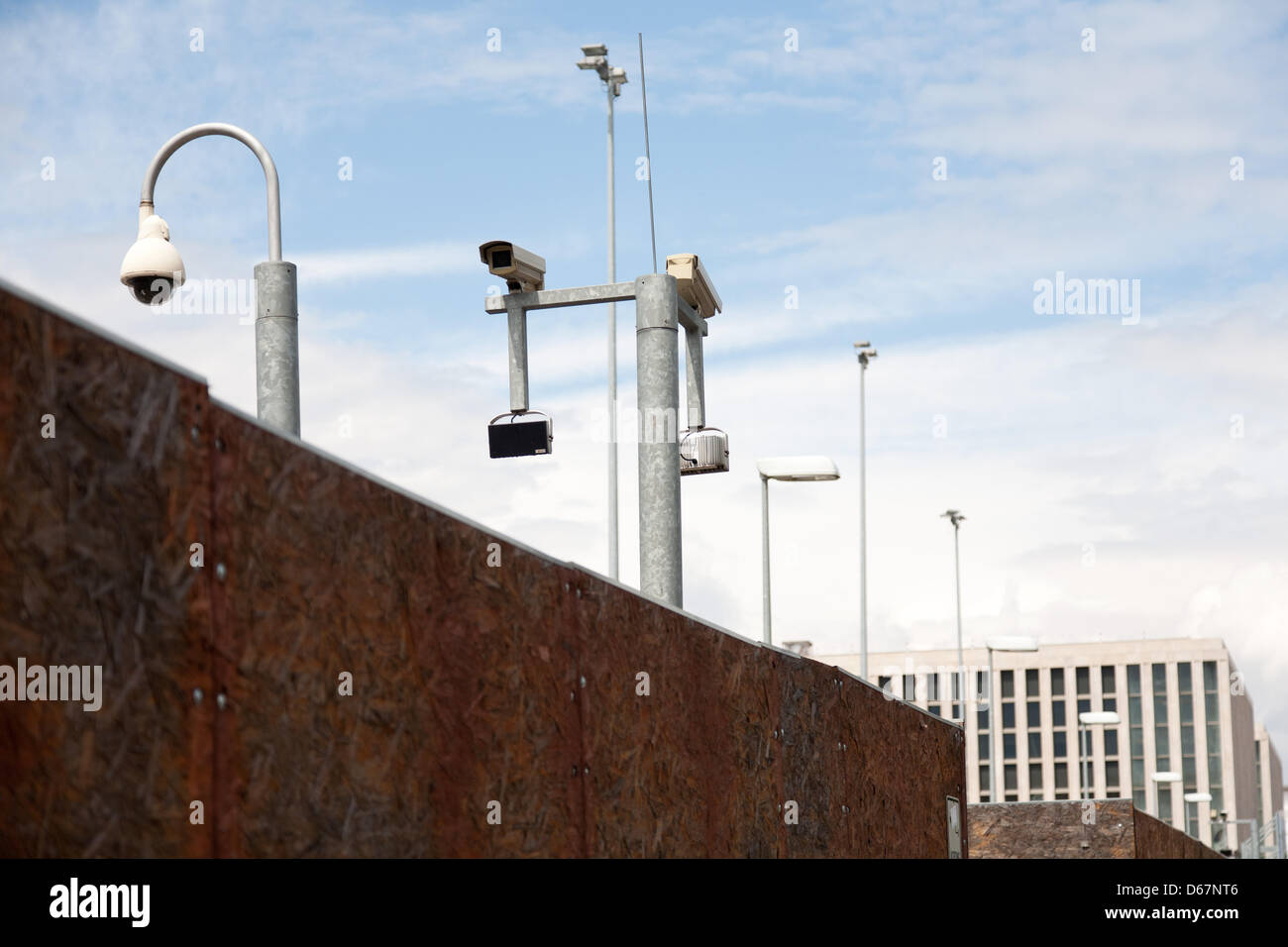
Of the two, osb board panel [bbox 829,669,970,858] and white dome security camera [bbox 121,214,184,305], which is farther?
osb board panel [bbox 829,669,970,858]

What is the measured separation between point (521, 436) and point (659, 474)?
73.8 inches

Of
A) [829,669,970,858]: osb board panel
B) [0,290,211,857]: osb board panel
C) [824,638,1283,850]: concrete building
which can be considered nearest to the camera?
[0,290,211,857]: osb board panel

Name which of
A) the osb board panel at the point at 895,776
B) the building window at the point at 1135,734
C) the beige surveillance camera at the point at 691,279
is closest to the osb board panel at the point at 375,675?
the osb board panel at the point at 895,776

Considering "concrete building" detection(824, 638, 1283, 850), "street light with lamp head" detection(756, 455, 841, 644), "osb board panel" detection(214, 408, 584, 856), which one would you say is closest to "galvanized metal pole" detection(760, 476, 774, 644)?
"street light with lamp head" detection(756, 455, 841, 644)

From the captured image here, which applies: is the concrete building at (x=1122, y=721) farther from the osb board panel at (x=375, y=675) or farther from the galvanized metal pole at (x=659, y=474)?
the osb board panel at (x=375, y=675)

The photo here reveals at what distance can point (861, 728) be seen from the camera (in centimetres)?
1268

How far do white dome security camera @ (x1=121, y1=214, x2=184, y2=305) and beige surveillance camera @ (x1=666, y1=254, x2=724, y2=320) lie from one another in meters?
4.03

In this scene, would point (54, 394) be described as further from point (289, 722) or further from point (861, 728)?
point (861, 728)

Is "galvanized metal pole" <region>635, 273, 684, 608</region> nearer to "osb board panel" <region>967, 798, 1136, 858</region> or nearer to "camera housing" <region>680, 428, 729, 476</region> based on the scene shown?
"camera housing" <region>680, 428, 729, 476</region>

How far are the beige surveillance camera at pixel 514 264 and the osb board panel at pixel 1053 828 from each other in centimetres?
1634

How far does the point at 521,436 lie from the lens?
14.0 meters

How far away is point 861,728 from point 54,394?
30.3 feet

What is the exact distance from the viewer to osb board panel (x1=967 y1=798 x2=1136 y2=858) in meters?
27.7
